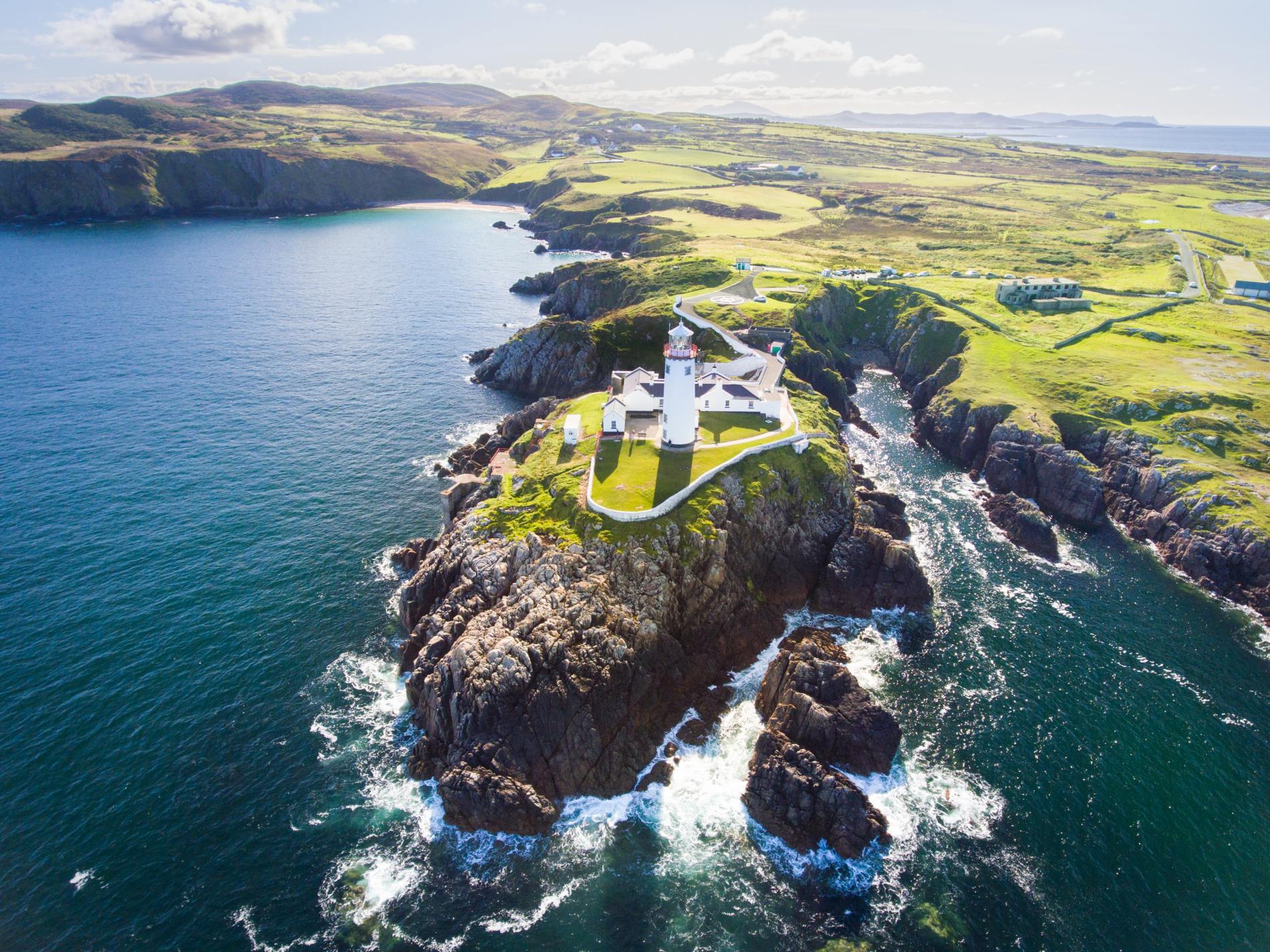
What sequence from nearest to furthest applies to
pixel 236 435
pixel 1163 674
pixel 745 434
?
pixel 1163 674
pixel 745 434
pixel 236 435

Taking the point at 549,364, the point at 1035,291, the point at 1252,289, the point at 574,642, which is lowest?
the point at 549,364

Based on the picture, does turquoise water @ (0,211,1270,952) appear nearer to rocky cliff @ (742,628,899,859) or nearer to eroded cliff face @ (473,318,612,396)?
rocky cliff @ (742,628,899,859)

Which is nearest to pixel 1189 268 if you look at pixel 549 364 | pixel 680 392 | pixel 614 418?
pixel 549 364

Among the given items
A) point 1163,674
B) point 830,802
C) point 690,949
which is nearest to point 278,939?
point 690,949

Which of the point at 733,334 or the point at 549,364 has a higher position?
the point at 733,334

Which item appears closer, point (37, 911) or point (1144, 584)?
point (37, 911)

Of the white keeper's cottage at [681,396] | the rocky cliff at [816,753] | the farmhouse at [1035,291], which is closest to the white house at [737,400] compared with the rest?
the white keeper's cottage at [681,396]

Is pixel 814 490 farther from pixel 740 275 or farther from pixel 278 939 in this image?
pixel 740 275

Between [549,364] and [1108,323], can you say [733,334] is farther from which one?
[1108,323]
